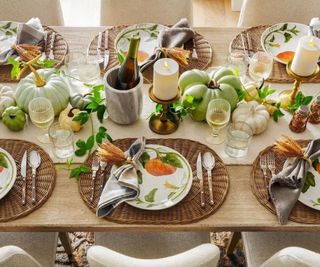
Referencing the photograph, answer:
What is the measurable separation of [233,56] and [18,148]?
2.55ft

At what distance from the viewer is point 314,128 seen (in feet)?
4.54

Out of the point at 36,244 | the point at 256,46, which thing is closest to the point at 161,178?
the point at 36,244

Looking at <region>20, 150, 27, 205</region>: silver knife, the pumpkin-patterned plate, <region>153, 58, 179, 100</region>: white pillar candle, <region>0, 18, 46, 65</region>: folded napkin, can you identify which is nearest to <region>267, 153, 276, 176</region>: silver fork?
the pumpkin-patterned plate

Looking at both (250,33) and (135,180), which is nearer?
(135,180)

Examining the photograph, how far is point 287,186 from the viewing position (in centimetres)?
120

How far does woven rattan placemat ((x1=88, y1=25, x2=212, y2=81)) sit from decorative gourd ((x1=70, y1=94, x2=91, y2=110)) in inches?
8.0

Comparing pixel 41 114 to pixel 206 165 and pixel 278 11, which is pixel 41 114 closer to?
pixel 206 165

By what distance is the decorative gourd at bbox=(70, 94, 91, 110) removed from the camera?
1.37 meters

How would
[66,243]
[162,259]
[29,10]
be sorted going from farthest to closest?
[29,10], [66,243], [162,259]

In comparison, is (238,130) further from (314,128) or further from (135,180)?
(135,180)

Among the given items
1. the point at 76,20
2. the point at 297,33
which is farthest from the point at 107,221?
the point at 76,20

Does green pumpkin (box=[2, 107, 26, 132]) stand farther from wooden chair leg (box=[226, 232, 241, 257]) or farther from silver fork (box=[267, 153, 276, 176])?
wooden chair leg (box=[226, 232, 241, 257])

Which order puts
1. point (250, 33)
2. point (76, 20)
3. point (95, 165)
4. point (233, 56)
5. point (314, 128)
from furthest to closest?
point (76, 20)
point (250, 33)
point (233, 56)
point (314, 128)
point (95, 165)

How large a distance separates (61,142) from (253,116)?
0.57m
